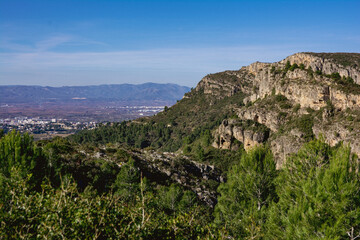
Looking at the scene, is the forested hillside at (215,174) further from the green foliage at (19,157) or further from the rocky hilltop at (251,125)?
the rocky hilltop at (251,125)

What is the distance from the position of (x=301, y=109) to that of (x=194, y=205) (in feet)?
232

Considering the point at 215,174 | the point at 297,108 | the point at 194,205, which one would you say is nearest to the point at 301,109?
the point at 297,108

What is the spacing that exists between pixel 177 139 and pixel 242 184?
90513 mm

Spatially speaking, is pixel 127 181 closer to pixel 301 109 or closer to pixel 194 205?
pixel 194 205

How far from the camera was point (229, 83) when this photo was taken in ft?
493

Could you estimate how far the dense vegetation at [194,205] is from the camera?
8.70m

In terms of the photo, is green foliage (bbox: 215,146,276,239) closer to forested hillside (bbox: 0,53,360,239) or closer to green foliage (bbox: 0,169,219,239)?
forested hillside (bbox: 0,53,360,239)

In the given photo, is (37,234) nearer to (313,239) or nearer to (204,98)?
(313,239)

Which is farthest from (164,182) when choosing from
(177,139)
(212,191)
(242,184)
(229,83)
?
(229,83)

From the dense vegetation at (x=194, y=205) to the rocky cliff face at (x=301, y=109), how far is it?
35.6 metres

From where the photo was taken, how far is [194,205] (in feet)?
52.8

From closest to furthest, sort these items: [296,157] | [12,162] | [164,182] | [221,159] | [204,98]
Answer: [296,157] < [12,162] < [164,182] < [221,159] < [204,98]

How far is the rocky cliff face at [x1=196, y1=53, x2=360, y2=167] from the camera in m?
61.8

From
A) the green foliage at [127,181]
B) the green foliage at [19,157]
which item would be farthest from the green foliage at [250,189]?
the green foliage at [19,157]
